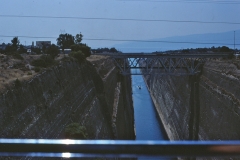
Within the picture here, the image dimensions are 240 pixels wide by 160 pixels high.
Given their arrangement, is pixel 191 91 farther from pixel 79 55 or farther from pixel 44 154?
pixel 44 154

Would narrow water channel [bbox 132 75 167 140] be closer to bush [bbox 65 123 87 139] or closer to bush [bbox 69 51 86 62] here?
bush [bbox 69 51 86 62]

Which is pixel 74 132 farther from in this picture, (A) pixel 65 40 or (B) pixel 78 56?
(A) pixel 65 40

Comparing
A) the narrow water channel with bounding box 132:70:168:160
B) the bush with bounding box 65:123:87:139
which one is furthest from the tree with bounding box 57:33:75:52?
the bush with bounding box 65:123:87:139

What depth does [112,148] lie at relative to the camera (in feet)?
5.76

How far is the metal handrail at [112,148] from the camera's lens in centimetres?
173

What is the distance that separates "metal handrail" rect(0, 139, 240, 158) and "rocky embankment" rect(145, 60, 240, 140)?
15433 mm

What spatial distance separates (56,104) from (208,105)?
13.7 meters

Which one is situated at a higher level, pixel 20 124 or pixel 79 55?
pixel 79 55

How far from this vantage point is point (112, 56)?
35.0m

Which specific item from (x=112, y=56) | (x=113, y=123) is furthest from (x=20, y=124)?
(x=112, y=56)

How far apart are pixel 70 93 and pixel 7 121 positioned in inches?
267

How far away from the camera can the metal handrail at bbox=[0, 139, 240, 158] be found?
1.73 m

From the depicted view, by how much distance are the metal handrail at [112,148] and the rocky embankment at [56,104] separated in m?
6.45

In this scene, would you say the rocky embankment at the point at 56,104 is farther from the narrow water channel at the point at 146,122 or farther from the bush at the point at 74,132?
the narrow water channel at the point at 146,122
